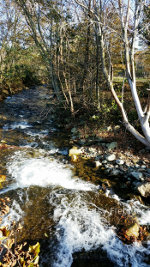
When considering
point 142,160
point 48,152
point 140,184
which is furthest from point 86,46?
point 140,184

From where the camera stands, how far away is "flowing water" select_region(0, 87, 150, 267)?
322 cm

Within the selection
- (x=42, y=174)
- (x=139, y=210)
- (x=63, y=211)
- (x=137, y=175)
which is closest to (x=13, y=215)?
(x=63, y=211)

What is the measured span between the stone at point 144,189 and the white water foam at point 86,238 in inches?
55.1

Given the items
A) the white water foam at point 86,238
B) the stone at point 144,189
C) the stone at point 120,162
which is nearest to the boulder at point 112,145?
the stone at point 120,162

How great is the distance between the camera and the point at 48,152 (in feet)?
23.1

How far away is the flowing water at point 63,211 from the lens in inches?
127

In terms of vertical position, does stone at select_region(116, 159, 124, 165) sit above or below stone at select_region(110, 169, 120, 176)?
above

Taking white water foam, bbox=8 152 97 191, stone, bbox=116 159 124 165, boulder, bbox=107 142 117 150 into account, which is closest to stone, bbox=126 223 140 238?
white water foam, bbox=8 152 97 191

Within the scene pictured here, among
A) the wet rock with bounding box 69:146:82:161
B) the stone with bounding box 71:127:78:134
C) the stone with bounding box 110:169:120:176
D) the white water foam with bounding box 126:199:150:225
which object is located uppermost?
the stone with bounding box 71:127:78:134

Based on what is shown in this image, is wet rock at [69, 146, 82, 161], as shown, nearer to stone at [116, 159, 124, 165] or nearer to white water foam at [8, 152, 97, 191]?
white water foam at [8, 152, 97, 191]

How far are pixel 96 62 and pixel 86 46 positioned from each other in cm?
107

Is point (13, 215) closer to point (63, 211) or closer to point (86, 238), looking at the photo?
point (63, 211)

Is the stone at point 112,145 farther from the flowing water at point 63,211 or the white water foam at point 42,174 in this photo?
the white water foam at point 42,174

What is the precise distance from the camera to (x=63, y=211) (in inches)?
163
